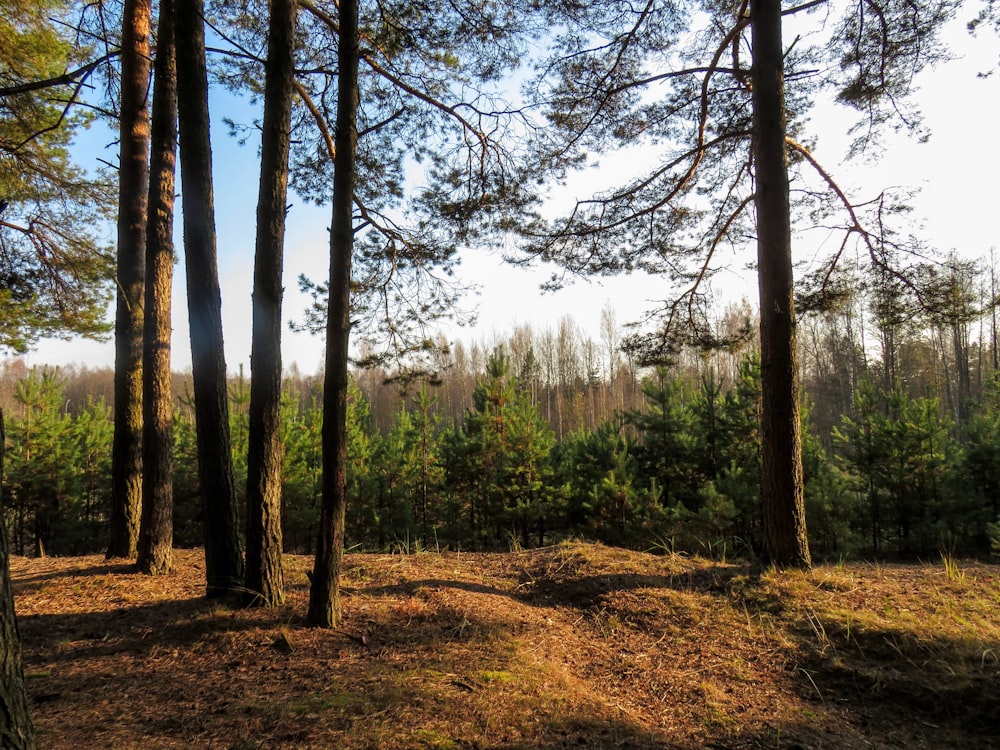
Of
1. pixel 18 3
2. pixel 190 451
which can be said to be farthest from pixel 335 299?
pixel 190 451

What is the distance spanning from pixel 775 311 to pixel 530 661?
411cm

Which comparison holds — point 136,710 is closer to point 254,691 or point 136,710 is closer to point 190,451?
point 254,691

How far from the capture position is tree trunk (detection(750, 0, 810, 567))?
16.4 ft

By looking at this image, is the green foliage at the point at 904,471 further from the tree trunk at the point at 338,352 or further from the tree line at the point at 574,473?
the tree trunk at the point at 338,352

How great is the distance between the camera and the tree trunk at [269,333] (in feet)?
13.6

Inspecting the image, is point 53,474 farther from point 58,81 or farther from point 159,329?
point 58,81

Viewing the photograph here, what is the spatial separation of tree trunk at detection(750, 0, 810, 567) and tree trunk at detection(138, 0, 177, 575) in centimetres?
616

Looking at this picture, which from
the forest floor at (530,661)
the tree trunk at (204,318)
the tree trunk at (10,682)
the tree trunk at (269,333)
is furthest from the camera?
the tree trunk at (204,318)

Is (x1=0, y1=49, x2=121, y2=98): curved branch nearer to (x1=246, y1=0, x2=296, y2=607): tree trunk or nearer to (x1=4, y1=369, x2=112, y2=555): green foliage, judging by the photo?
(x1=246, y1=0, x2=296, y2=607): tree trunk

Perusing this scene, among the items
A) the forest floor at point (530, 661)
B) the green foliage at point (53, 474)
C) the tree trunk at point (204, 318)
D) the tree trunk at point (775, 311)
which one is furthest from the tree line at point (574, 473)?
the tree trunk at point (204, 318)

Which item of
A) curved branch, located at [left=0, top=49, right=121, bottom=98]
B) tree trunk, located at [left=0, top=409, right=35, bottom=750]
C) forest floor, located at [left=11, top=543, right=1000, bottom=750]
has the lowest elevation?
forest floor, located at [left=11, top=543, right=1000, bottom=750]

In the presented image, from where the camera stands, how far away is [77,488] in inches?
434

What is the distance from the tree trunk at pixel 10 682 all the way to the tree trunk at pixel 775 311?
5539mm

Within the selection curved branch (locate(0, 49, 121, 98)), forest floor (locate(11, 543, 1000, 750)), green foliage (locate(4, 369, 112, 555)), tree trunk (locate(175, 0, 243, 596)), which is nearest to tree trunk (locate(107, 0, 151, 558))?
curved branch (locate(0, 49, 121, 98))
